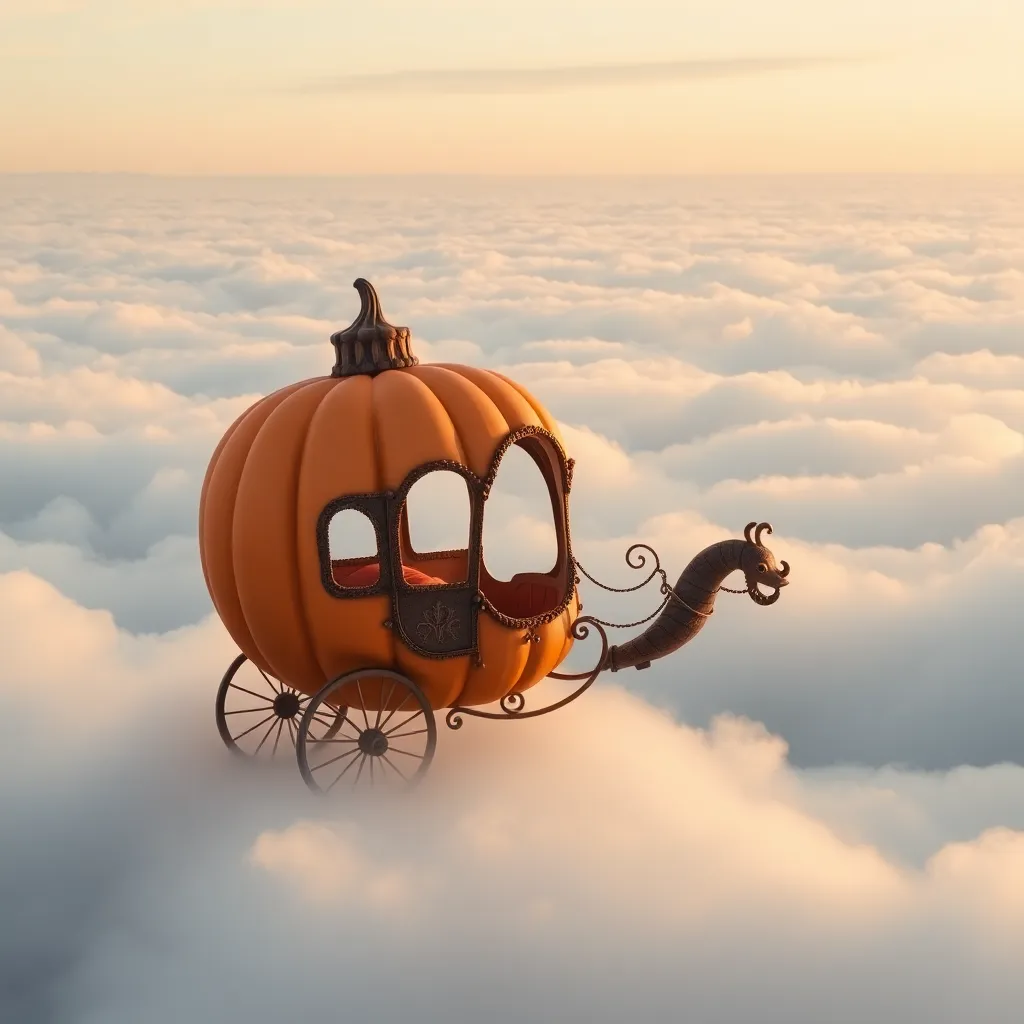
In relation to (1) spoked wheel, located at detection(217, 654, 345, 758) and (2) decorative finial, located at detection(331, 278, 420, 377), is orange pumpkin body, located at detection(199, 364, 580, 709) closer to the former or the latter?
(2) decorative finial, located at detection(331, 278, 420, 377)

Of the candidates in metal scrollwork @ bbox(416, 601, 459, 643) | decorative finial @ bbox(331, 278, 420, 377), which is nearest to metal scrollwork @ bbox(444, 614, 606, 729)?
metal scrollwork @ bbox(416, 601, 459, 643)

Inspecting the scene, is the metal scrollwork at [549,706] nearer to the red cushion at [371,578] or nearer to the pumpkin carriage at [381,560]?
the pumpkin carriage at [381,560]

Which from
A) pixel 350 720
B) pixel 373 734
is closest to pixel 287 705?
pixel 350 720

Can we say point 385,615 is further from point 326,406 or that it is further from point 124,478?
point 124,478

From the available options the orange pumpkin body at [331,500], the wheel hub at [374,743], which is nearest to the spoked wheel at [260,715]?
the wheel hub at [374,743]

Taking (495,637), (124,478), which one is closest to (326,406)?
(495,637)

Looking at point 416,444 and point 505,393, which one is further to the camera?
point 505,393
